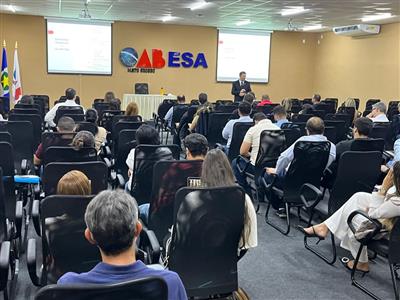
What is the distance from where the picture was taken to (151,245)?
2697 mm

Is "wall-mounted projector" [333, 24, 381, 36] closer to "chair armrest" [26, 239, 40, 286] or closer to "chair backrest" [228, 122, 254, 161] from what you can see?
"chair backrest" [228, 122, 254, 161]

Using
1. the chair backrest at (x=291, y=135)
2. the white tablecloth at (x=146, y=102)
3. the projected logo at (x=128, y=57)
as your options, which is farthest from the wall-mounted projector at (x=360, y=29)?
the chair backrest at (x=291, y=135)

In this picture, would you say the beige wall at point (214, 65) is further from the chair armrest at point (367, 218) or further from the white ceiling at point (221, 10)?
the chair armrest at point (367, 218)

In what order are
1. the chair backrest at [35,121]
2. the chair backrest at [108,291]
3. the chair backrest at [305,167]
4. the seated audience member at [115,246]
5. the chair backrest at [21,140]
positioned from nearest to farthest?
the chair backrest at [108,291] → the seated audience member at [115,246] → the chair backrest at [305,167] → the chair backrest at [21,140] → the chair backrest at [35,121]

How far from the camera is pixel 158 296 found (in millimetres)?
1375

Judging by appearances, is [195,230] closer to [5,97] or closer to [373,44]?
[5,97]

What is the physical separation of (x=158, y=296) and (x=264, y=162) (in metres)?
3.72

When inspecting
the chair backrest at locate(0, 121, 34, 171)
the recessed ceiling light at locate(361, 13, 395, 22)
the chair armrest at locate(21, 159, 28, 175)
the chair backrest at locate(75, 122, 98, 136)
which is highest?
the recessed ceiling light at locate(361, 13, 395, 22)

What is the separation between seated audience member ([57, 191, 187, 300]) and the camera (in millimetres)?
1393

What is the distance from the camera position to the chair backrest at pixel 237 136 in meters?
5.88

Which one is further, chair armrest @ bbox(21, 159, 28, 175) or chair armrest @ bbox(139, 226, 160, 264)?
chair armrest @ bbox(21, 159, 28, 175)

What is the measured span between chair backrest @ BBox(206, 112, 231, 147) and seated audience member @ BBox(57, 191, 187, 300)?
5.55m

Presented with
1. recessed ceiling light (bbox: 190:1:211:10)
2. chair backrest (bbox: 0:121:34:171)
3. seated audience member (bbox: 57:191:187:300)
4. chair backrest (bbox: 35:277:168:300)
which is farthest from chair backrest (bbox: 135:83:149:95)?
chair backrest (bbox: 35:277:168:300)

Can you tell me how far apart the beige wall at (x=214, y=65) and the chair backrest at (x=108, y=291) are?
13.0 meters
